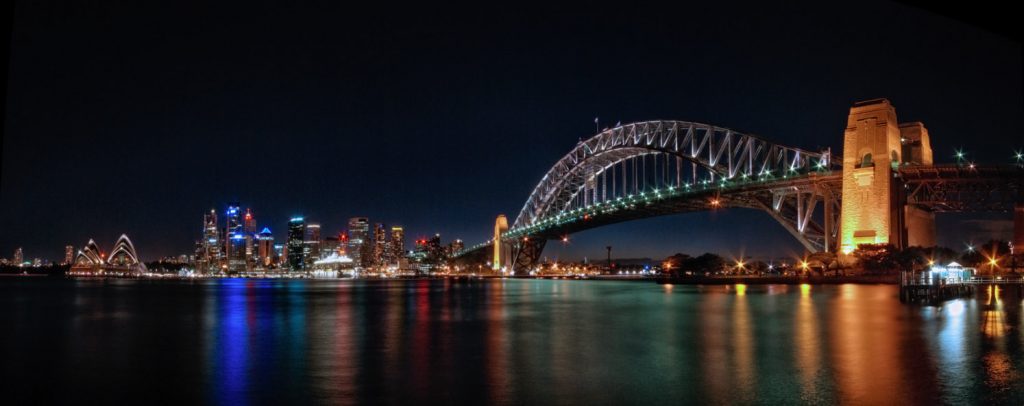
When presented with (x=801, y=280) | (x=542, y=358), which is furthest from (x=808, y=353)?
(x=801, y=280)

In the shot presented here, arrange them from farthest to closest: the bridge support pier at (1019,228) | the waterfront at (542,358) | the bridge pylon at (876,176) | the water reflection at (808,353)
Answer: the bridge pylon at (876,176)
the bridge support pier at (1019,228)
the waterfront at (542,358)
the water reflection at (808,353)

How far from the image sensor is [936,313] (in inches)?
926

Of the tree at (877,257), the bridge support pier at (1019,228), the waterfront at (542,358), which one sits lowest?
the waterfront at (542,358)

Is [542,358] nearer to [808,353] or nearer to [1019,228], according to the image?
[808,353]

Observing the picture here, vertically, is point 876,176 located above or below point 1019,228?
above

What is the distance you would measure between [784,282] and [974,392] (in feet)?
142

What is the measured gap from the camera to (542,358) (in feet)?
47.2

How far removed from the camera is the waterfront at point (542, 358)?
1048 centimetres

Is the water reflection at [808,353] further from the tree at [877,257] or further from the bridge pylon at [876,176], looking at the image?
the bridge pylon at [876,176]

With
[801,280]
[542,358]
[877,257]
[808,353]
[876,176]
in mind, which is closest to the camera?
[808,353]

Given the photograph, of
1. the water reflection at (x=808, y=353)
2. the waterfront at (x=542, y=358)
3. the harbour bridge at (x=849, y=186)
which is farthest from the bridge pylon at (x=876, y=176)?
the water reflection at (x=808, y=353)

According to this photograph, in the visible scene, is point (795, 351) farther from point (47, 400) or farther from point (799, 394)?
point (47, 400)

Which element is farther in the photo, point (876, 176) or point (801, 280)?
point (801, 280)

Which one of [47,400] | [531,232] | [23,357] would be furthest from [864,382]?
[531,232]
